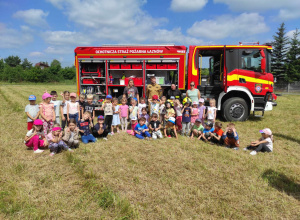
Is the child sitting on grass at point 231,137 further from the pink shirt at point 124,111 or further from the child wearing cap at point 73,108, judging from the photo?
the child wearing cap at point 73,108

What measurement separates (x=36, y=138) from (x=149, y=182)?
299 cm

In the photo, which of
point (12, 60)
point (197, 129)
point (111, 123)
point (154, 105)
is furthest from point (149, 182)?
point (12, 60)

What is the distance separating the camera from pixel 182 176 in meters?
3.77

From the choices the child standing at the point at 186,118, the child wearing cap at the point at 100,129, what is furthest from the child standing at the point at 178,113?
the child wearing cap at the point at 100,129

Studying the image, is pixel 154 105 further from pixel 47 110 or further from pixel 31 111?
pixel 31 111

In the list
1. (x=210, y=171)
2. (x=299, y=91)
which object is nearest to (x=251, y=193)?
(x=210, y=171)

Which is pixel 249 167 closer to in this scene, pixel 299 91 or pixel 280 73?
pixel 299 91

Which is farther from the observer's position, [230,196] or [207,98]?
[207,98]

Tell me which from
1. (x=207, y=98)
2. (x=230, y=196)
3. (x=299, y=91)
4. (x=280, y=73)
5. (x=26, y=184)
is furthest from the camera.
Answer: (x=280, y=73)

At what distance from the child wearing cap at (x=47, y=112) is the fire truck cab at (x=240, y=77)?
5091 millimetres

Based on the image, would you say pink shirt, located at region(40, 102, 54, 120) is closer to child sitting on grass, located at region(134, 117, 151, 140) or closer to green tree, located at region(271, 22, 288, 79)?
child sitting on grass, located at region(134, 117, 151, 140)

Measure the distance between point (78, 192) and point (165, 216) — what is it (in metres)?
1.38

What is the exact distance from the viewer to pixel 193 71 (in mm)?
8266

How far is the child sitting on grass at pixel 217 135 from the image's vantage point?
5.72m
